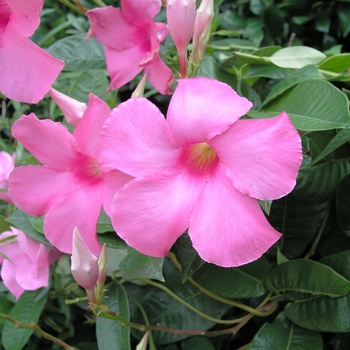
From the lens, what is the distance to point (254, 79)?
84cm

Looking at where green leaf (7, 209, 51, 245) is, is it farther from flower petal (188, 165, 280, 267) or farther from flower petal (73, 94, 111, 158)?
flower petal (188, 165, 280, 267)

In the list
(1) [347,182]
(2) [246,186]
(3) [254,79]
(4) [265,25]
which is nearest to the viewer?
(2) [246,186]

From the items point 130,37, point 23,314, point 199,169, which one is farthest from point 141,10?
point 23,314

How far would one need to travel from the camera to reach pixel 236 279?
0.74 metres

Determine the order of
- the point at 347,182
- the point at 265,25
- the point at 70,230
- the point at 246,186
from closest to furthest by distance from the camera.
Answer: the point at 246,186 < the point at 70,230 < the point at 347,182 < the point at 265,25

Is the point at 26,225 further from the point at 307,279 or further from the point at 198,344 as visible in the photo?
the point at 307,279

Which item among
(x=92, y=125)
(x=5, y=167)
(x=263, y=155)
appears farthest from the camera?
(x=5, y=167)

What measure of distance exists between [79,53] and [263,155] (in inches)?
21.0

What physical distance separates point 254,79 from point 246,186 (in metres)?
0.39


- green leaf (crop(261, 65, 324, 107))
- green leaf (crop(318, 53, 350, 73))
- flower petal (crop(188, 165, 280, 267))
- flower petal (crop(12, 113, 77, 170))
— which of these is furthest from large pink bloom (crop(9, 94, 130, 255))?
green leaf (crop(318, 53, 350, 73))

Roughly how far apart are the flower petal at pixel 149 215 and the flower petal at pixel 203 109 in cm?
6

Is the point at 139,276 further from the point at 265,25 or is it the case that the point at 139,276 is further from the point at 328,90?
the point at 265,25

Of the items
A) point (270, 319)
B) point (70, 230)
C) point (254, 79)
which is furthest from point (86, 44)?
point (270, 319)

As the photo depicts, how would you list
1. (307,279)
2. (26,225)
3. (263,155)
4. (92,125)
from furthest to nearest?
(26,225), (307,279), (92,125), (263,155)
